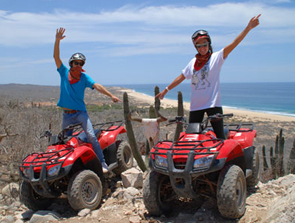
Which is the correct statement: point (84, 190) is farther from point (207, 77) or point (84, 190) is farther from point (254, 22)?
point (254, 22)

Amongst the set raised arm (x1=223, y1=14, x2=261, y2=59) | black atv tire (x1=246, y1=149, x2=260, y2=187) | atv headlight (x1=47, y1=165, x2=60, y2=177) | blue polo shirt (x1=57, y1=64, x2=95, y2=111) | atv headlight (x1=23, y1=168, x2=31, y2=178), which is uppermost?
raised arm (x1=223, y1=14, x2=261, y2=59)

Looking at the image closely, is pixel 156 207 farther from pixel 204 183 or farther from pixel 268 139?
pixel 268 139

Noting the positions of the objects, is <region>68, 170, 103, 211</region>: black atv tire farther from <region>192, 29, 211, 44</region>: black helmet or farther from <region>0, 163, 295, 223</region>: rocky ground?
<region>192, 29, 211, 44</region>: black helmet

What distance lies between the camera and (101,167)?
564cm

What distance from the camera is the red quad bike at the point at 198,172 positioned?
4074mm

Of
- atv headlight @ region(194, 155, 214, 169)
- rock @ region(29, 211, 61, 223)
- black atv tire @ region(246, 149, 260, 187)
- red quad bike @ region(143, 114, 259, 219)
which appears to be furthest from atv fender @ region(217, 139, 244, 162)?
rock @ region(29, 211, 61, 223)

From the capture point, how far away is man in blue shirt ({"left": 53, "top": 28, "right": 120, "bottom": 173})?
570cm

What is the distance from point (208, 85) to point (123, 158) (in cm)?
258

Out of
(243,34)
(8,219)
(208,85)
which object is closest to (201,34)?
(243,34)

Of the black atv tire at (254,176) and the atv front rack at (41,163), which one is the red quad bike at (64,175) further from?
the black atv tire at (254,176)

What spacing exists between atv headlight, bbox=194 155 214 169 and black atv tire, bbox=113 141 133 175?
2732mm

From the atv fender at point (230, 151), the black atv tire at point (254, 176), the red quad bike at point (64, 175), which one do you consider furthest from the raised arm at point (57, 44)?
the black atv tire at point (254, 176)

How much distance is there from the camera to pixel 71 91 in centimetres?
579

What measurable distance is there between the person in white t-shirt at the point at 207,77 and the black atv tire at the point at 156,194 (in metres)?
1.10
